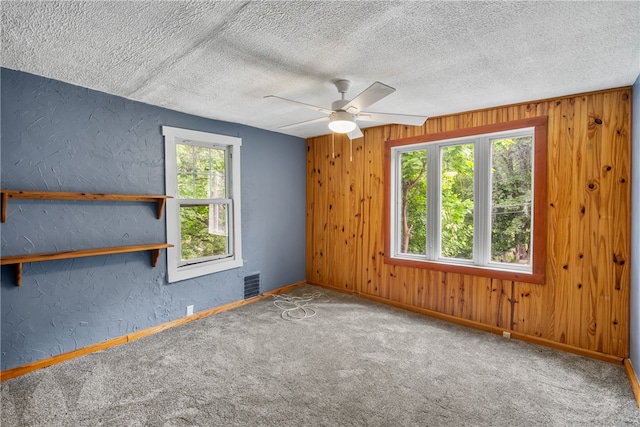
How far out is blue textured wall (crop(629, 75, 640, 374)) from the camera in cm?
223

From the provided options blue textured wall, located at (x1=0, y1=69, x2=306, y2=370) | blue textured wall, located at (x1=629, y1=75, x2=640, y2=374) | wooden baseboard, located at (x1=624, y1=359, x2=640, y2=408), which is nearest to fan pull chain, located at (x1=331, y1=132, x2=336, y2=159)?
blue textured wall, located at (x1=0, y1=69, x2=306, y2=370)

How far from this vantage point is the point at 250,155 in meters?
4.01

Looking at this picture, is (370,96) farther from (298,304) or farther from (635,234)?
(298,304)

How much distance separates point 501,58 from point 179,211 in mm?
3235

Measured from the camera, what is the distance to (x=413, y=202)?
3844mm

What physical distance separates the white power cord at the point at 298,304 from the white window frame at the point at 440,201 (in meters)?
1.20

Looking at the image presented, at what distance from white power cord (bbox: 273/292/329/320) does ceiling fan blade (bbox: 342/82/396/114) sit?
2364mm

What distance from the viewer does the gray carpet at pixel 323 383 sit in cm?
191

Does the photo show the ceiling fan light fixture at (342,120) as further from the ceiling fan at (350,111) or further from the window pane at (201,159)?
the window pane at (201,159)

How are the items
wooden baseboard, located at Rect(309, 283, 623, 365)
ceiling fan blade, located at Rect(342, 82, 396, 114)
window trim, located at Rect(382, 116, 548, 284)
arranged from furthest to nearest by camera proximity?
window trim, located at Rect(382, 116, 548, 284)
wooden baseboard, located at Rect(309, 283, 623, 365)
ceiling fan blade, located at Rect(342, 82, 396, 114)

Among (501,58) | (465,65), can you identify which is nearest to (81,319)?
(465,65)

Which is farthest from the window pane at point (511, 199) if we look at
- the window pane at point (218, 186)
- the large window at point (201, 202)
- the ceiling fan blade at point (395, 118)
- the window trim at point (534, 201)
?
the window pane at point (218, 186)

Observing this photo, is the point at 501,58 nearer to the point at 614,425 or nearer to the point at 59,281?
the point at 614,425

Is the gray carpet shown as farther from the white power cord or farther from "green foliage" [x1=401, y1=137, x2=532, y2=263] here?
"green foliage" [x1=401, y1=137, x2=532, y2=263]
